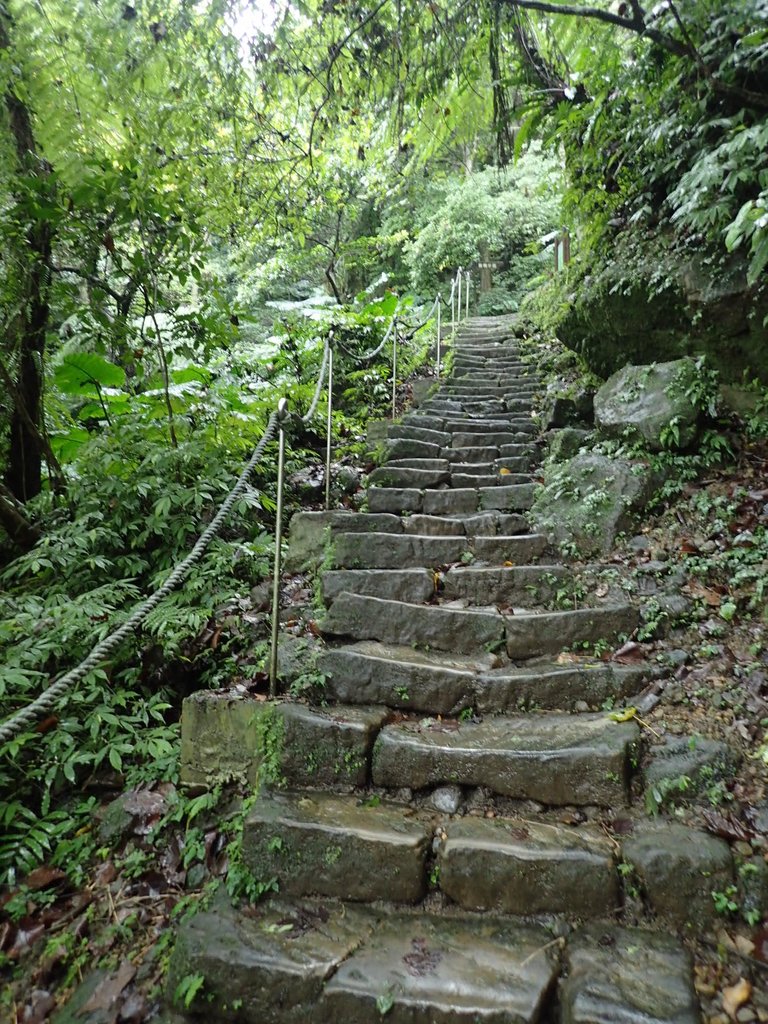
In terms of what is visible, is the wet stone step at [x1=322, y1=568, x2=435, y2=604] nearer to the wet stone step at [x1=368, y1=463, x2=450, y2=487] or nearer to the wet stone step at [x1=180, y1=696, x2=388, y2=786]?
the wet stone step at [x1=180, y1=696, x2=388, y2=786]

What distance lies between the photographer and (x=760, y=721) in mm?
2387

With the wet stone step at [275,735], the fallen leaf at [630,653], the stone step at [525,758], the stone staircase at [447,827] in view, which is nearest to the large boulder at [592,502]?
the stone staircase at [447,827]

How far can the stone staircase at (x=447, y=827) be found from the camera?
6.01ft

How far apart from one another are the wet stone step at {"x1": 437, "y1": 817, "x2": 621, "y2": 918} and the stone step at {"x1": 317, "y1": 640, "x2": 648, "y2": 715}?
A: 676mm

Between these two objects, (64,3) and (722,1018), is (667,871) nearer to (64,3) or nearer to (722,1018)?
(722,1018)

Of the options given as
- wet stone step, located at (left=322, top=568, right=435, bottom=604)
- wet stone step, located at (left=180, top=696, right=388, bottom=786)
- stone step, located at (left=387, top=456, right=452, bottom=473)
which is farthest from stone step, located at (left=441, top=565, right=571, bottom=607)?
stone step, located at (left=387, top=456, right=452, bottom=473)

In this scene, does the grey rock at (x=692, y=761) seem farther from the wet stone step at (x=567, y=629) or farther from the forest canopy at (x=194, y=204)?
the forest canopy at (x=194, y=204)

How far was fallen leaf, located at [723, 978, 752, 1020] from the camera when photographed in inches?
65.7

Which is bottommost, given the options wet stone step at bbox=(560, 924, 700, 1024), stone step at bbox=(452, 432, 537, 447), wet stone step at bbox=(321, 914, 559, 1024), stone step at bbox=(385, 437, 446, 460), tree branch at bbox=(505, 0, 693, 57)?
wet stone step at bbox=(321, 914, 559, 1024)

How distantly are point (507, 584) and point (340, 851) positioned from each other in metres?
1.89

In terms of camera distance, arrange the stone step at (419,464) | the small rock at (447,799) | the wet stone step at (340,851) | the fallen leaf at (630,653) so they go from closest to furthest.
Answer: the wet stone step at (340,851) < the small rock at (447,799) < the fallen leaf at (630,653) < the stone step at (419,464)

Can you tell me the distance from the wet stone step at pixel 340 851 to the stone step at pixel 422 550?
1803 mm

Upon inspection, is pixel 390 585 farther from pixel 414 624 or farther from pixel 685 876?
pixel 685 876

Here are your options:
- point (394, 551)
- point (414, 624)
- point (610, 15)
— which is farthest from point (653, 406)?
point (414, 624)
